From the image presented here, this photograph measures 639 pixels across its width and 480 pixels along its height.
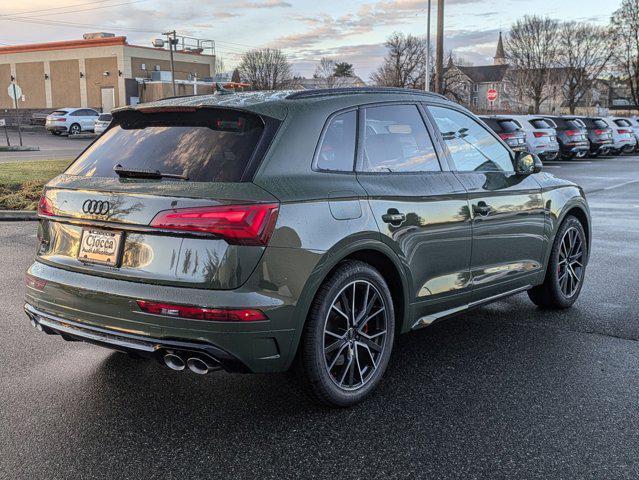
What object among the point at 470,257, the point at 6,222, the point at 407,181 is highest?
the point at 407,181

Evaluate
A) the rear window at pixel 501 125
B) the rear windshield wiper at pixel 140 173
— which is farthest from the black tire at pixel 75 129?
the rear windshield wiper at pixel 140 173

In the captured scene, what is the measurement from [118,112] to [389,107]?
163 cm

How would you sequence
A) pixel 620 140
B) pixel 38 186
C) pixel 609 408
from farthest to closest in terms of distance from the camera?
pixel 620 140 → pixel 38 186 → pixel 609 408

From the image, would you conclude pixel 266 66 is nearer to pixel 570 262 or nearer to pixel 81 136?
pixel 81 136

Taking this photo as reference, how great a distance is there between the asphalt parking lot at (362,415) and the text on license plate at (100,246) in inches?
32.7

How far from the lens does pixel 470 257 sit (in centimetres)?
455

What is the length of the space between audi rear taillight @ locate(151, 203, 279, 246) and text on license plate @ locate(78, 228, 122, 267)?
0.38m

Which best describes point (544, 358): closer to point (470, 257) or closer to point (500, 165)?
point (470, 257)

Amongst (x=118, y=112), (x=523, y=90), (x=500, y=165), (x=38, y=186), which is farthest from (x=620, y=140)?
(x=523, y=90)

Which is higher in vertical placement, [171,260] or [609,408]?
[171,260]

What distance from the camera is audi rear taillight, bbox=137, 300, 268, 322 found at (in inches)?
127

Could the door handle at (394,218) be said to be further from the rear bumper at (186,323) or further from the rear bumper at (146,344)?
the rear bumper at (146,344)

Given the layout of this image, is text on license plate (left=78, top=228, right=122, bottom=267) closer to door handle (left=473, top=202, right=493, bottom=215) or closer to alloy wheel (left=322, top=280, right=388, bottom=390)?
alloy wheel (left=322, top=280, right=388, bottom=390)

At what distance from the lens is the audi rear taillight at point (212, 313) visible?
3.22 metres
